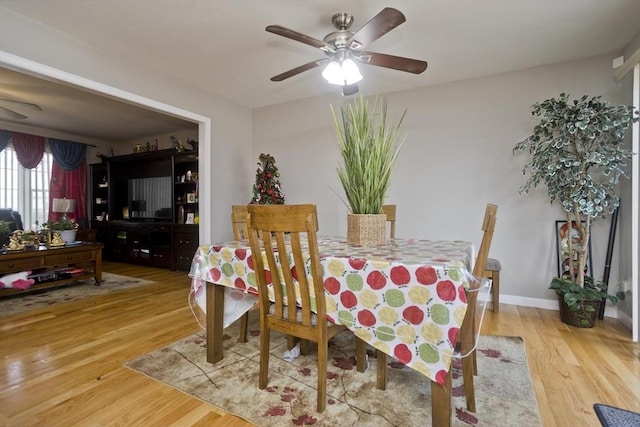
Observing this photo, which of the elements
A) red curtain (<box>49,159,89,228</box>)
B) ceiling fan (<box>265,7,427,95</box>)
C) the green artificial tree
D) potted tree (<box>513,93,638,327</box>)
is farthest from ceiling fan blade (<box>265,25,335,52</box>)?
red curtain (<box>49,159,89,228</box>)

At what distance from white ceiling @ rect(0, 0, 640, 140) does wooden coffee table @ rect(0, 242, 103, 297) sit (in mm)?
1919

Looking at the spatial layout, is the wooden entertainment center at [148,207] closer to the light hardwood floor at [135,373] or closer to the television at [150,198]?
the television at [150,198]

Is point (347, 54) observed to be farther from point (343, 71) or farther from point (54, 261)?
point (54, 261)

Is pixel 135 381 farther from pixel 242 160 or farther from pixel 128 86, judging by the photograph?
pixel 242 160

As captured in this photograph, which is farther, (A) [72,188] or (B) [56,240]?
(A) [72,188]

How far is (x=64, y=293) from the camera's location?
359cm

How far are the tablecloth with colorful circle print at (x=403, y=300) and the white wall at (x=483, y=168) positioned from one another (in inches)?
79.6

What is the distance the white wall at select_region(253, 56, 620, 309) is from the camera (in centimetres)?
306

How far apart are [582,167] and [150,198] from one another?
6196mm

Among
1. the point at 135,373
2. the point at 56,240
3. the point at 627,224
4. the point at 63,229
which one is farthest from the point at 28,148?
the point at 627,224

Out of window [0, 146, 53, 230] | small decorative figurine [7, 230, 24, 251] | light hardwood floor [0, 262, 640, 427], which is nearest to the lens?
light hardwood floor [0, 262, 640, 427]

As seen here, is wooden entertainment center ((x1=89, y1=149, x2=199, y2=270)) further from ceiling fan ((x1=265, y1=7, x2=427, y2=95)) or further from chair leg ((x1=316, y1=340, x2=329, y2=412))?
chair leg ((x1=316, y1=340, x2=329, y2=412))

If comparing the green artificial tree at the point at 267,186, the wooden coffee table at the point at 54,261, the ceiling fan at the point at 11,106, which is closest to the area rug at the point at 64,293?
the wooden coffee table at the point at 54,261

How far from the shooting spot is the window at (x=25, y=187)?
5.19 metres
